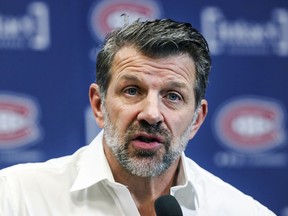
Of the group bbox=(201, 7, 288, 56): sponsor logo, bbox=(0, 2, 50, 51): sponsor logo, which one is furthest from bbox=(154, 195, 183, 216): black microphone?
bbox=(201, 7, 288, 56): sponsor logo

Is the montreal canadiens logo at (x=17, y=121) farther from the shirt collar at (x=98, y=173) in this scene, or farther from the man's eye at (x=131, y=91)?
the man's eye at (x=131, y=91)

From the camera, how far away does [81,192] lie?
1.94m

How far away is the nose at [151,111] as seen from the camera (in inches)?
71.7

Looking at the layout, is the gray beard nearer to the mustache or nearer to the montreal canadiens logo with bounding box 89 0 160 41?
the mustache

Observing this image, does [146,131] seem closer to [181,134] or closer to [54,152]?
[181,134]

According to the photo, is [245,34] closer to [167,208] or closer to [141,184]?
[141,184]

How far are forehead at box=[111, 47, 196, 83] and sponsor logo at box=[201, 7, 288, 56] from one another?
42.3 inches

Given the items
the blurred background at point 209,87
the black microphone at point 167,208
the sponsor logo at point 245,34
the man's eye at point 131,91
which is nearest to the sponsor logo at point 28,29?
the blurred background at point 209,87

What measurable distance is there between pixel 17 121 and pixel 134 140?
1.07 meters

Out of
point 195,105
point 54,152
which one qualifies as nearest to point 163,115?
point 195,105

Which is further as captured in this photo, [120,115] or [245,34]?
[245,34]

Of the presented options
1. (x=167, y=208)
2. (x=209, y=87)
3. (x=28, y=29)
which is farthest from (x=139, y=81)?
(x=209, y=87)

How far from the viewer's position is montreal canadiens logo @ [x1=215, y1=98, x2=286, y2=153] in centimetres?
307

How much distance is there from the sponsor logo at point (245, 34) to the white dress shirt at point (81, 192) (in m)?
1.07
